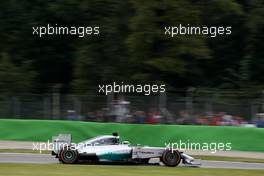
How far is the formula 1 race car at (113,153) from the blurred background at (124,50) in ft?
26.2

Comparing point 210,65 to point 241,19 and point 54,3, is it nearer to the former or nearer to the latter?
point 241,19

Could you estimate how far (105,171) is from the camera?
54.5 feet

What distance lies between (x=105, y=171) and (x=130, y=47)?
56.5 feet

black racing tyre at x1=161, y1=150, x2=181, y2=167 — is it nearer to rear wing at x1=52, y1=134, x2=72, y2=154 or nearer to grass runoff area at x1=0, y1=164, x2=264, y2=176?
grass runoff area at x1=0, y1=164, x2=264, y2=176

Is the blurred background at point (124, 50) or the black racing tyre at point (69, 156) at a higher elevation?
the blurred background at point (124, 50)

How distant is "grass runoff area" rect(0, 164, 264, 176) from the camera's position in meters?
16.0

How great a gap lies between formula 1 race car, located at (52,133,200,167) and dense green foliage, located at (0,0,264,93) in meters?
14.4

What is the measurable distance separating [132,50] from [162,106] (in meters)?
8.68

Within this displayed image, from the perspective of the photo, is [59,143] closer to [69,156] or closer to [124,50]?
[69,156]

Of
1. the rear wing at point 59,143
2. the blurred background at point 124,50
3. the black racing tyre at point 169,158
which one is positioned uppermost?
the blurred background at point 124,50

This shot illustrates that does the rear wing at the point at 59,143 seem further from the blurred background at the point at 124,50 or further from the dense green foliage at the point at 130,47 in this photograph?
the dense green foliage at the point at 130,47

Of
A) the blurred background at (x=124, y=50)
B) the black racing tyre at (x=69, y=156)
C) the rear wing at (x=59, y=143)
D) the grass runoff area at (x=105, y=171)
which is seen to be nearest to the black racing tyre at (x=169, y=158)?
the grass runoff area at (x=105, y=171)

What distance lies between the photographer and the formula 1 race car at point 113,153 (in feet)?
60.0

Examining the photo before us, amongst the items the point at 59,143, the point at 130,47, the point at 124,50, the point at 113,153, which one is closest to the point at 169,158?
the point at 113,153
